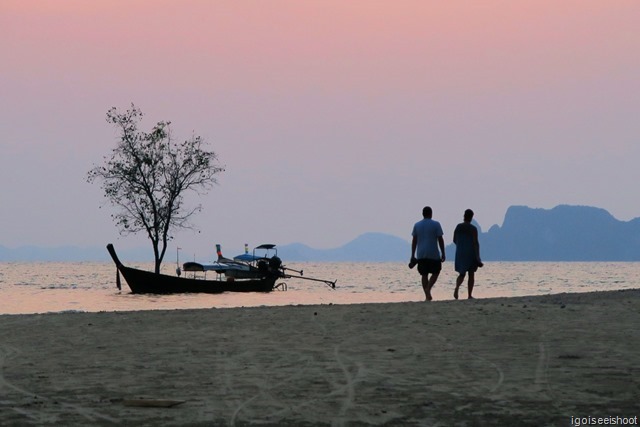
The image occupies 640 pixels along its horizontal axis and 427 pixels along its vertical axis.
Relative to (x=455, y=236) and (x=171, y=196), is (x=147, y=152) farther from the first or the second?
(x=455, y=236)

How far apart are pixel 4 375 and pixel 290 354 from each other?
3149 mm

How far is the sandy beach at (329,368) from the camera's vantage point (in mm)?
7258

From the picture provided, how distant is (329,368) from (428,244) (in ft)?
33.2

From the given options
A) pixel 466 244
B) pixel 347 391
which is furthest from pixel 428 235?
pixel 347 391

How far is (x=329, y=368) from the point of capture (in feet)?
31.7

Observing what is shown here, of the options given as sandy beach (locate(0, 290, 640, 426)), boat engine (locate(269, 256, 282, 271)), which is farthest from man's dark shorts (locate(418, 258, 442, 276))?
boat engine (locate(269, 256, 282, 271))

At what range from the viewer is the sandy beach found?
7.26 meters

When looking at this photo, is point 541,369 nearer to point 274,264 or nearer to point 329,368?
point 329,368

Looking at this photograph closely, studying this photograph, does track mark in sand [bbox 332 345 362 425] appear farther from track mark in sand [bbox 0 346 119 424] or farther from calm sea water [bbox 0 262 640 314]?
calm sea water [bbox 0 262 640 314]

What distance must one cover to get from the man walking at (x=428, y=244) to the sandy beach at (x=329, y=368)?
10.7 ft

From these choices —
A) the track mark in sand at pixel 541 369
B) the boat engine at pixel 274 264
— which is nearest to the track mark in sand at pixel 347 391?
the track mark in sand at pixel 541 369

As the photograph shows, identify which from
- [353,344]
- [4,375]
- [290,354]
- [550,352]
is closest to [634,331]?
[550,352]

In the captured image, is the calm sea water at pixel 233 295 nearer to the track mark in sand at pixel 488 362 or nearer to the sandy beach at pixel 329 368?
the sandy beach at pixel 329 368

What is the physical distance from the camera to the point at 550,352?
10.8 meters
